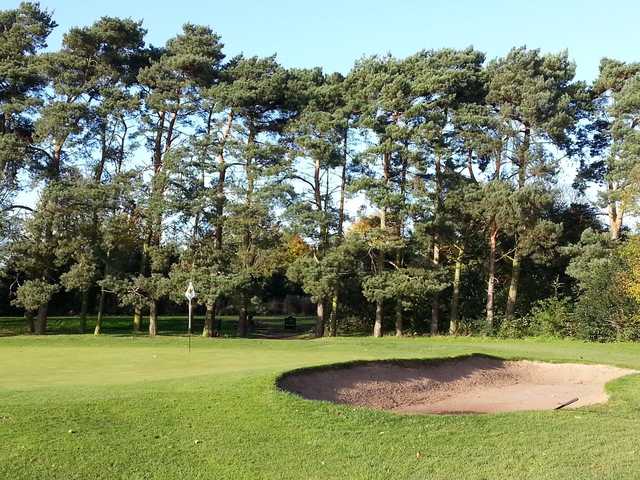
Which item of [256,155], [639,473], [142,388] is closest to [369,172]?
[256,155]

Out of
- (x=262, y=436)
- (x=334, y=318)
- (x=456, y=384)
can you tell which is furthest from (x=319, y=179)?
(x=262, y=436)

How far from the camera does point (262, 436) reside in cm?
917

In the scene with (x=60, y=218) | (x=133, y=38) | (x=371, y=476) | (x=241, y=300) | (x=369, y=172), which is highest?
(x=133, y=38)

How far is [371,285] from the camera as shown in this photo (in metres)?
35.3

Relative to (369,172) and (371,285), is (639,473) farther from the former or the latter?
(369,172)

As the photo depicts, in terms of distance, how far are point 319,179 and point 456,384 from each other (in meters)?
22.2

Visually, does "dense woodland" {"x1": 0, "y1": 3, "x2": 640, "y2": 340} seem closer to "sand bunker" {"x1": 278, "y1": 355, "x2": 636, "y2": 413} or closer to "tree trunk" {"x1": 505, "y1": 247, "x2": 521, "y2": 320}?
"tree trunk" {"x1": 505, "y1": 247, "x2": 521, "y2": 320}

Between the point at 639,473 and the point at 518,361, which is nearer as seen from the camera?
the point at 639,473

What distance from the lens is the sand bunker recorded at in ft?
48.7

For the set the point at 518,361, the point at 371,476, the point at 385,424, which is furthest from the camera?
the point at 518,361

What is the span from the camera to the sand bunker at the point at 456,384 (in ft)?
48.7

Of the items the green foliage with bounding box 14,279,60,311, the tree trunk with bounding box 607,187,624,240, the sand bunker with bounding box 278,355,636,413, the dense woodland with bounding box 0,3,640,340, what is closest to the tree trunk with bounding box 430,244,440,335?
the dense woodland with bounding box 0,3,640,340

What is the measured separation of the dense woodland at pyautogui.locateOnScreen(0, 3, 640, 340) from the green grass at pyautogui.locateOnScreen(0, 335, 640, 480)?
828 inches

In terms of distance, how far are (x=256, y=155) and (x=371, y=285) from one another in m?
10.0
